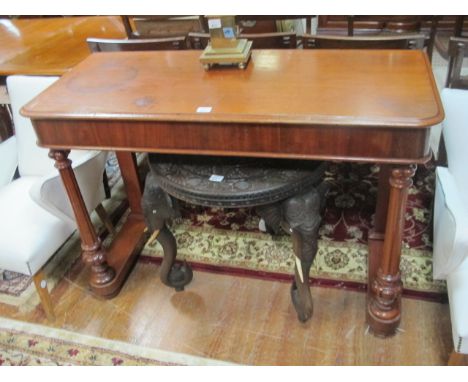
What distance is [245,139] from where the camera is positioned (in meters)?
1.03

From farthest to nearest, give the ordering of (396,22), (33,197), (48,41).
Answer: (396,22), (48,41), (33,197)

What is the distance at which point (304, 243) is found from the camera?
1201mm

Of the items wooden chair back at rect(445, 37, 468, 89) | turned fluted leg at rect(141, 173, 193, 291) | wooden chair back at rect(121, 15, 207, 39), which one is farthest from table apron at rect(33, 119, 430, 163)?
wooden chair back at rect(121, 15, 207, 39)

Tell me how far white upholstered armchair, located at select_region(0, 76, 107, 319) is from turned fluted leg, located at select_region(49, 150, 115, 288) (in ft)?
0.28

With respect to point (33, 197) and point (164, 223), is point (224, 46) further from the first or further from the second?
point (33, 197)

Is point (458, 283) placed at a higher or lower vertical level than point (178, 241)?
higher

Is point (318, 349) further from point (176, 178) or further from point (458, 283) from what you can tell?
point (176, 178)

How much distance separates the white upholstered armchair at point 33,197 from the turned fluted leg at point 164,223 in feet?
0.99

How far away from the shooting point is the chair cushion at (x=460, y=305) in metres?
1.03

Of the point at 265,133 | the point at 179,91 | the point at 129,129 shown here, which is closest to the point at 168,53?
the point at 179,91

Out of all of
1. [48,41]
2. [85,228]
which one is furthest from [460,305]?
[48,41]

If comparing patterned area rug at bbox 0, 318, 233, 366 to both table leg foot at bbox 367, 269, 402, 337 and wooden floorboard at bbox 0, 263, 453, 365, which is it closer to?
wooden floorboard at bbox 0, 263, 453, 365

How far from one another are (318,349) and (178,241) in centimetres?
70

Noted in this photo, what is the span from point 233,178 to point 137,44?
77 centimetres
